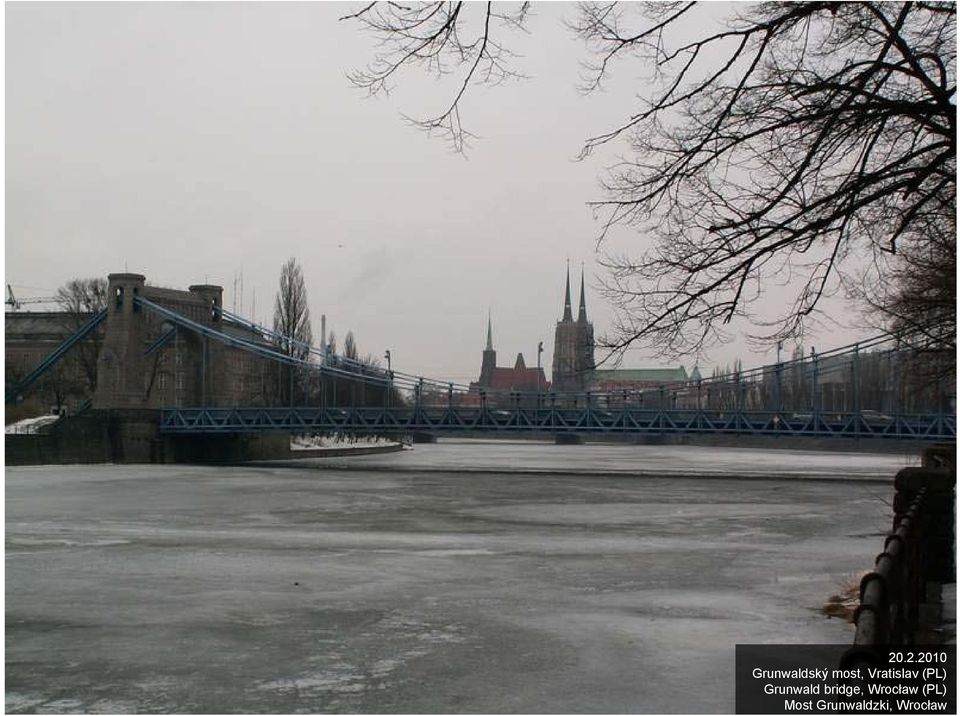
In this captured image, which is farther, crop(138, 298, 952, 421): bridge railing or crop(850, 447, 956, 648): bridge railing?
crop(138, 298, 952, 421): bridge railing

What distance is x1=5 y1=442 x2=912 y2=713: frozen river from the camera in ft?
28.3

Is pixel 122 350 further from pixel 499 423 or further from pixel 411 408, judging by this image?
pixel 499 423

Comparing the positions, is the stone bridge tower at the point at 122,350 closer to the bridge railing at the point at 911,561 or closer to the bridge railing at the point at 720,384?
the bridge railing at the point at 720,384

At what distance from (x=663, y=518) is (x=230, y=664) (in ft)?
54.0

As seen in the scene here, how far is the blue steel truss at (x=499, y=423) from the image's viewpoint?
178ft

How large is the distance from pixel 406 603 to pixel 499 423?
160 ft

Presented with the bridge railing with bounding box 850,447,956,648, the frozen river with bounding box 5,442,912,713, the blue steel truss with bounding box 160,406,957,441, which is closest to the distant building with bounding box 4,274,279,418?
the blue steel truss with bounding box 160,406,957,441

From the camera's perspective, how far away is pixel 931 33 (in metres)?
9.58

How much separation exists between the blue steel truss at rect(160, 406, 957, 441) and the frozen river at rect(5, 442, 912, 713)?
26907 millimetres

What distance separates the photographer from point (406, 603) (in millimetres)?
12398

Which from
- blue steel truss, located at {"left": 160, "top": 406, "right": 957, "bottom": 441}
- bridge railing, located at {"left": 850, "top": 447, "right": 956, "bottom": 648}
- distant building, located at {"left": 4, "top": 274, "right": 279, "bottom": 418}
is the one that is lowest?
bridge railing, located at {"left": 850, "top": 447, "right": 956, "bottom": 648}

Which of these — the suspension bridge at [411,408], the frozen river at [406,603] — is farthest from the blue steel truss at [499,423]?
the frozen river at [406,603]

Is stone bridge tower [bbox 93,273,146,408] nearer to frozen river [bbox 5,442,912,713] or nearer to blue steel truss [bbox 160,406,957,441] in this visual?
blue steel truss [bbox 160,406,957,441]

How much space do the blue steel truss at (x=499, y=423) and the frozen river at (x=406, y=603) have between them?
88.3ft
